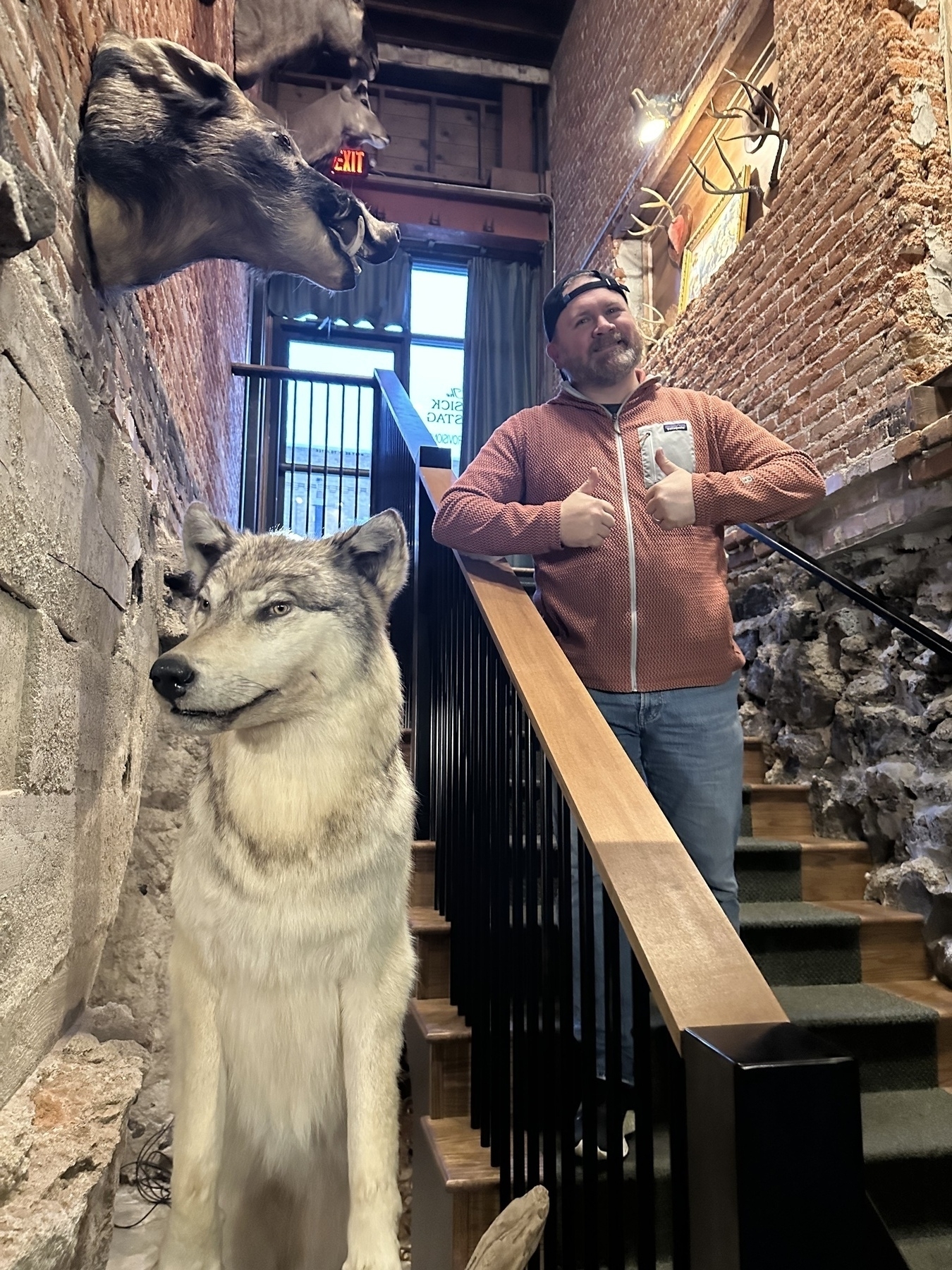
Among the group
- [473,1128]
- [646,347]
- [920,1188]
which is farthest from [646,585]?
[646,347]

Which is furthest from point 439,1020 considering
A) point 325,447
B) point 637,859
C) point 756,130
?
point 756,130

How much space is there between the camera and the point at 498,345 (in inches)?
299

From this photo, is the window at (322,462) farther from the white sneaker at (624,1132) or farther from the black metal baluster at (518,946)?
the white sneaker at (624,1132)

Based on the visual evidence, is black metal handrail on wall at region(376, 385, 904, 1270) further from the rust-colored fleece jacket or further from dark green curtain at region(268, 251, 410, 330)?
dark green curtain at region(268, 251, 410, 330)

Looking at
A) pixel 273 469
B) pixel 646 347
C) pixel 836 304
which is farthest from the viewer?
pixel 273 469

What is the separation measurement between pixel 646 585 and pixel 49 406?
1225mm

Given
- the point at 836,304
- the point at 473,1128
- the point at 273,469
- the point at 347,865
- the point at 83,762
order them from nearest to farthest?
the point at 347,865 → the point at 83,762 → the point at 473,1128 → the point at 836,304 → the point at 273,469

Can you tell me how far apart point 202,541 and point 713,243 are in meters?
4.28

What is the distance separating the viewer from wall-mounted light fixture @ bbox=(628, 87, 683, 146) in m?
5.00

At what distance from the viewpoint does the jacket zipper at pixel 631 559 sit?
1853mm

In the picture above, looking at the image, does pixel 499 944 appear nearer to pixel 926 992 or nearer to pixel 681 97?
pixel 926 992

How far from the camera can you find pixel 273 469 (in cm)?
629

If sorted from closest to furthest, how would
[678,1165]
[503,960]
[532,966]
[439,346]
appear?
[678,1165] → [532,966] → [503,960] → [439,346]

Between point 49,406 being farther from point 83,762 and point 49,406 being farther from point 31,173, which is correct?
point 83,762
